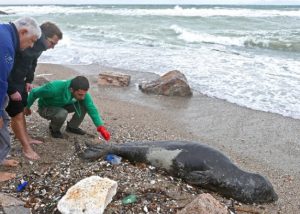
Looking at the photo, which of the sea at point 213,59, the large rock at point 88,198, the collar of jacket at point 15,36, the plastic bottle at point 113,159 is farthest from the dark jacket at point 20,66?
the sea at point 213,59

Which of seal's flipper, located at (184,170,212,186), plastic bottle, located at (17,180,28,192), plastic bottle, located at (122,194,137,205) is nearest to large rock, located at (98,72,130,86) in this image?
seal's flipper, located at (184,170,212,186)

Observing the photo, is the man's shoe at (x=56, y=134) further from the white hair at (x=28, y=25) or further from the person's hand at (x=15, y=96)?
the white hair at (x=28, y=25)

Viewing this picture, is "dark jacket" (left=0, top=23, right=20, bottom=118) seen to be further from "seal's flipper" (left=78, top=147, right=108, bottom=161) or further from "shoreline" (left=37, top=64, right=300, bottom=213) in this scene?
"shoreline" (left=37, top=64, right=300, bottom=213)

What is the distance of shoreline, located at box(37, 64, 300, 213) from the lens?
5605mm

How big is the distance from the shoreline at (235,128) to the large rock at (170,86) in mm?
180

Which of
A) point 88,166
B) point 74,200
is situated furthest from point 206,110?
point 74,200

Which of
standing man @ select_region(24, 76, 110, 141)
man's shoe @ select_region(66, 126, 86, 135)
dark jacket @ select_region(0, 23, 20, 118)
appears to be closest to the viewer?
dark jacket @ select_region(0, 23, 20, 118)

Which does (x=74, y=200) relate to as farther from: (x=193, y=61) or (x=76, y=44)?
(x=76, y=44)

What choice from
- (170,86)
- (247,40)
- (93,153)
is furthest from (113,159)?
(247,40)

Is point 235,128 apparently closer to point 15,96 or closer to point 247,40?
point 15,96

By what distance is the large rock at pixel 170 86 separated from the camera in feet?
30.1

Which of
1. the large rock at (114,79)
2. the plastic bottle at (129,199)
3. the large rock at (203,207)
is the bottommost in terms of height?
the large rock at (114,79)

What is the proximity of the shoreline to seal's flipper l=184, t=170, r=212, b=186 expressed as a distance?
0.76 meters

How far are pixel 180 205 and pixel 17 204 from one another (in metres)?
1.57
